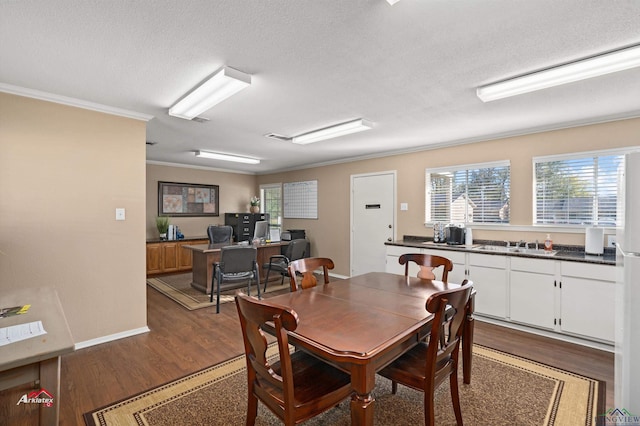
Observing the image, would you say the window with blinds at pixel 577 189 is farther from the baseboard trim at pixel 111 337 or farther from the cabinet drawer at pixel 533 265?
the baseboard trim at pixel 111 337

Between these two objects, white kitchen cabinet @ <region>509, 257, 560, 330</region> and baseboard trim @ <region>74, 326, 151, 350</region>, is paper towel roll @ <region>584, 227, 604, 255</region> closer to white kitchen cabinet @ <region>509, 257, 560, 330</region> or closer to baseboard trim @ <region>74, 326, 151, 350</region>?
white kitchen cabinet @ <region>509, 257, 560, 330</region>

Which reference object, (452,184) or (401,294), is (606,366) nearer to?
(401,294)

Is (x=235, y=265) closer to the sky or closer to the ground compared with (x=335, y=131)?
closer to the ground

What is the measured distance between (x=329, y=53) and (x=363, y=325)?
1.70 meters

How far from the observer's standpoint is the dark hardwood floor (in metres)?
2.17

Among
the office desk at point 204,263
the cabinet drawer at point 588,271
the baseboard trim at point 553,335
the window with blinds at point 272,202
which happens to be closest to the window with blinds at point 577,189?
the cabinet drawer at point 588,271

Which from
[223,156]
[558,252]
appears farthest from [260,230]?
[558,252]

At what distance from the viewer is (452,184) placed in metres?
4.50

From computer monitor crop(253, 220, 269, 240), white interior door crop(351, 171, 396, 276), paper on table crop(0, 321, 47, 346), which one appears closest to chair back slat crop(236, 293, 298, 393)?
Result: paper on table crop(0, 321, 47, 346)

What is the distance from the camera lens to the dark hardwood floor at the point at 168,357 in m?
2.17

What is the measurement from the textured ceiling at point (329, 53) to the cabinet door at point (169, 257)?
11.4 feet

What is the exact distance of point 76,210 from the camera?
2855 mm

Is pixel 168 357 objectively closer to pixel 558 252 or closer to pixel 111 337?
pixel 111 337

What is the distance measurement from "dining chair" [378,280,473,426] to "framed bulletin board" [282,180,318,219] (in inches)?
187
